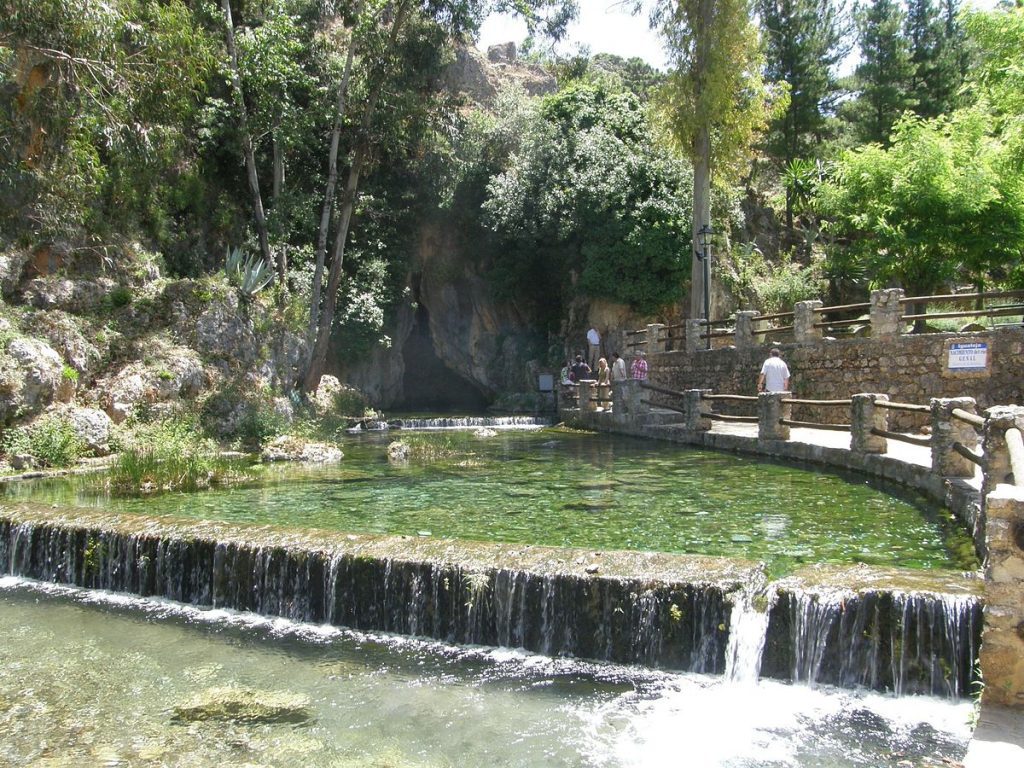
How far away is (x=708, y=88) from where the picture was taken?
22656mm

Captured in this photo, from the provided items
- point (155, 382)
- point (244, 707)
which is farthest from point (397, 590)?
point (155, 382)

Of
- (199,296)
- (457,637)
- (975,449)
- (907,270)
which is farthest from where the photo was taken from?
(907,270)

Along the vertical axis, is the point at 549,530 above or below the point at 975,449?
below

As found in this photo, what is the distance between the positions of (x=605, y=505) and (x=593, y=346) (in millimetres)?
19192

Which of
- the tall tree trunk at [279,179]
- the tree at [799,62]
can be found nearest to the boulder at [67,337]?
the tall tree trunk at [279,179]

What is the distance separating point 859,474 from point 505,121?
24.0 metres

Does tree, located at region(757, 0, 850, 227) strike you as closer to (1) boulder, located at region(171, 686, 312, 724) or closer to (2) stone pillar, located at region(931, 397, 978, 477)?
(2) stone pillar, located at region(931, 397, 978, 477)

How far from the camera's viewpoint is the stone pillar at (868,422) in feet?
39.9

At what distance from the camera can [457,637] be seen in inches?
272

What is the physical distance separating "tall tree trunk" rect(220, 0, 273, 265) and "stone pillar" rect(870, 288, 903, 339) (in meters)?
15.3

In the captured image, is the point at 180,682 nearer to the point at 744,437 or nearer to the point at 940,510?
the point at 940,510

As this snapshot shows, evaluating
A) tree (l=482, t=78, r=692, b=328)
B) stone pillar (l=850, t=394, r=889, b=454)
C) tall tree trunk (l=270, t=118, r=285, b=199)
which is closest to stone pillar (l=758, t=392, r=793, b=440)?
stone pillar (l=850, t=394, r=889, b=454)

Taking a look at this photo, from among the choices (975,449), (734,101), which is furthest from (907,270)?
(975,449)

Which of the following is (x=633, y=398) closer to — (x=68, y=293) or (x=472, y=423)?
(x=472, y=423)
